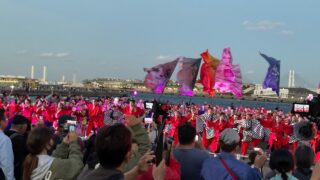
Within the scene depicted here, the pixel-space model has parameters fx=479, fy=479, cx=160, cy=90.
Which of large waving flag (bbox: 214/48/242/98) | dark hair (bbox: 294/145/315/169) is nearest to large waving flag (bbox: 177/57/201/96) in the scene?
large waving flag (bbox: 214/48/242/98)

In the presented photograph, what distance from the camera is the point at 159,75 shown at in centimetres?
1700

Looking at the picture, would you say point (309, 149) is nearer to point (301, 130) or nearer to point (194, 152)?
point (194, 152)

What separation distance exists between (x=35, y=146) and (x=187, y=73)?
13115 mm

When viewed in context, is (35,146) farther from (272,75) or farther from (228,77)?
(228,77)

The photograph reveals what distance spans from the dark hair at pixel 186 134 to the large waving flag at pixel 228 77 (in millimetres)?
12307

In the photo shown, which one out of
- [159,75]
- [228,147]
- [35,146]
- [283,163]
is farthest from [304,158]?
[159,75]

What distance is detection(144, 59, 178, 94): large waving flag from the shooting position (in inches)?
664

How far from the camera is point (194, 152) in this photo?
5066mm

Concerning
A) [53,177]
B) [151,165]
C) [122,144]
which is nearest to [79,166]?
[53,177]

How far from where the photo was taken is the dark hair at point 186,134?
4.99 metres

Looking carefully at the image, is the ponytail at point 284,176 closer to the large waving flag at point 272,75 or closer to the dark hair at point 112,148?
the dark hair at point 112,148

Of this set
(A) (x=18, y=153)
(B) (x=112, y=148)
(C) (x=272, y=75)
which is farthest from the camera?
(C) (x=272, y=75)

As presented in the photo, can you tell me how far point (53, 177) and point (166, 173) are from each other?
1001 mm

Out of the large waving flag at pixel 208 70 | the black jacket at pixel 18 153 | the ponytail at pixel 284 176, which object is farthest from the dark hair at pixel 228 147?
the large waving flag at pixel 208 70
